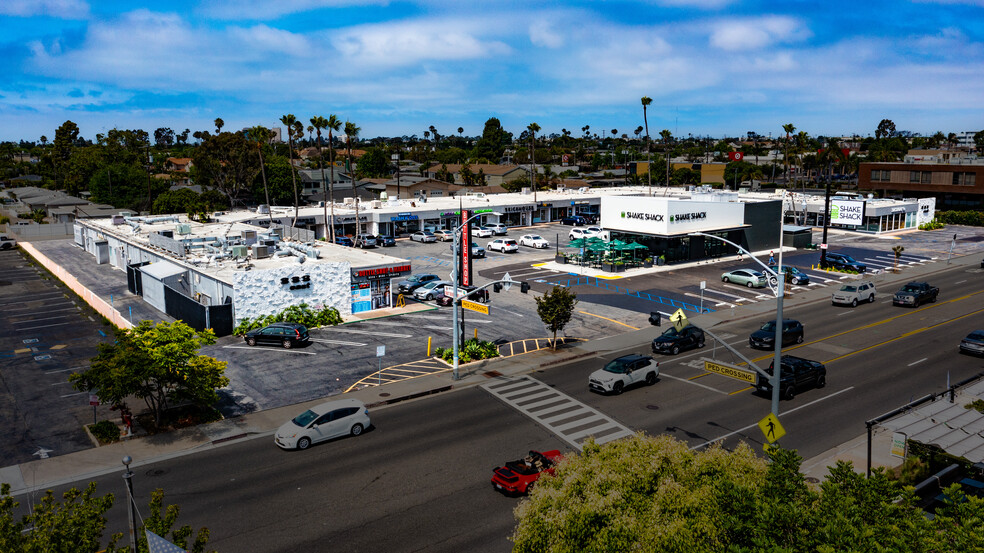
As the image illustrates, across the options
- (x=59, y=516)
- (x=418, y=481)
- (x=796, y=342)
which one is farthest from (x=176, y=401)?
(x=796, y=342)

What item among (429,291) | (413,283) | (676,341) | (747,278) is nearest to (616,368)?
(676,341)

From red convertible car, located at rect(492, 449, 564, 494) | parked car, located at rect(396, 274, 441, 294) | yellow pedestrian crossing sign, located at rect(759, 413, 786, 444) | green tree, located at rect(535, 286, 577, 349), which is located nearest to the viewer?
yellow pedestrian crossing sign, located at rect(759, 413, 786, 444)

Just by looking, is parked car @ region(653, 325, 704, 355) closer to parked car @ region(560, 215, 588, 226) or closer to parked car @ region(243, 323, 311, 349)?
parked car @ region(243, 323, 311, 349)

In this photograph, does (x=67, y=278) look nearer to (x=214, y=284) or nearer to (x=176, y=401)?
(x=214, y=284)

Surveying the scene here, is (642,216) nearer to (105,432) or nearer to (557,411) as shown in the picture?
(557,411)

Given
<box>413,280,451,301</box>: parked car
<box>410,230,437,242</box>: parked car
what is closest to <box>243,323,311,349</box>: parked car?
<box>413,280,451,301</box>: parked car

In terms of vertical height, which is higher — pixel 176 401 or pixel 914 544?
pixel 914 544
